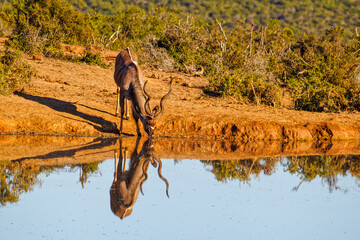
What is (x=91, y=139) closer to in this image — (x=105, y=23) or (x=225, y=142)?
(x=225, y=142)

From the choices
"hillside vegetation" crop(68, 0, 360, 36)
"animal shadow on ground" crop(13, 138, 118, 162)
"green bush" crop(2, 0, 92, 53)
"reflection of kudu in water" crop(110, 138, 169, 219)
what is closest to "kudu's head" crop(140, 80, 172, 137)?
"reflection of kudu in water" crop(110, 138, 169, 219)

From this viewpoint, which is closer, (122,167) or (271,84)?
(122,167)

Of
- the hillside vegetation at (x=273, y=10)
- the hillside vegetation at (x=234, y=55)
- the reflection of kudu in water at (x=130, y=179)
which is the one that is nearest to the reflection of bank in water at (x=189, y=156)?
the reflection of kudu in water at (x=130, y=179)

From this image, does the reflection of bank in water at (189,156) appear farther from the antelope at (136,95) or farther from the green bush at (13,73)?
the green bush at (13,73)

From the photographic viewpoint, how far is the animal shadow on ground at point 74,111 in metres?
13.2

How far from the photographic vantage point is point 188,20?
23.6m

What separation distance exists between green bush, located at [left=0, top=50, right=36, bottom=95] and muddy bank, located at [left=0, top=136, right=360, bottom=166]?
275cm

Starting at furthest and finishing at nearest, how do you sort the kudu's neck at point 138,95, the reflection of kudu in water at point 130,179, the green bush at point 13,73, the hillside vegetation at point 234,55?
the hillside vegetation at point 234,55
the green bush at point 13,73
the kudu's neck at point 138,95
the reflection of kudu in water at point 130,179

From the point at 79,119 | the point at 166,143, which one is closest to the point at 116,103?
the point at 79,119

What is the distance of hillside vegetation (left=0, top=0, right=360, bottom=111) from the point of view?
16844mm

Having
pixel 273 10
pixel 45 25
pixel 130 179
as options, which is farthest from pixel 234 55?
pixel 273 10

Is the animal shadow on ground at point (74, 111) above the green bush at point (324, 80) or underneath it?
Result: underneath

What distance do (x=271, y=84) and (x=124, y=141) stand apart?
611cm

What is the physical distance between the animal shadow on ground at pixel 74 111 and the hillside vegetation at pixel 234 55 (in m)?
4.75
